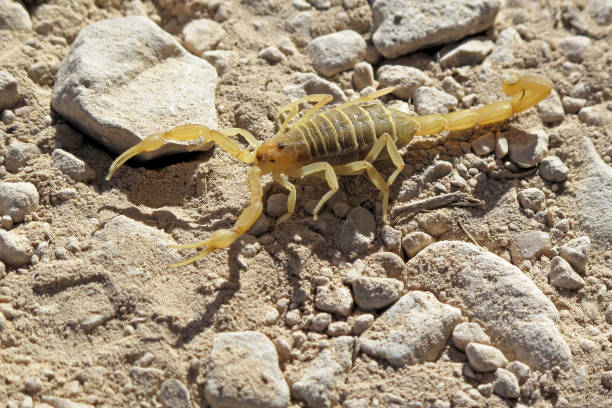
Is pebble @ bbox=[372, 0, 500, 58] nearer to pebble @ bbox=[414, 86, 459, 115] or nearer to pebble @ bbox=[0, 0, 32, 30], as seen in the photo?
pebble @ bbox=[414, 86, 459, 115]

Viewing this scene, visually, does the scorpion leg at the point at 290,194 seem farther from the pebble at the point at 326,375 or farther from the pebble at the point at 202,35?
the pebble at the point at 202,35

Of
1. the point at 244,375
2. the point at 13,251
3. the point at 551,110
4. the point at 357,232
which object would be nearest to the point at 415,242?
the point at 357,232

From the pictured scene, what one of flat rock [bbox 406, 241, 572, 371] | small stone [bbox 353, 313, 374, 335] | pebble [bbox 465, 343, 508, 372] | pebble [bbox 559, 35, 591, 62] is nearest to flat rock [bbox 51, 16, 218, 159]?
small stone [bbox 353, 313, 374, 335]

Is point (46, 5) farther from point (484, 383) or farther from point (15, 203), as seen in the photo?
point (484, 383)

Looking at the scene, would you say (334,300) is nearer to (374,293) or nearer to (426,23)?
(374,293)

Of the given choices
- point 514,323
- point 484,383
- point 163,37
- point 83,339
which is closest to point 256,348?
point 83,339

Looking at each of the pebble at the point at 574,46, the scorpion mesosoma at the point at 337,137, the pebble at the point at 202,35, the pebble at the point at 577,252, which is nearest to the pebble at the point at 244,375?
the scorpion mesosoma at the point at 337,137
